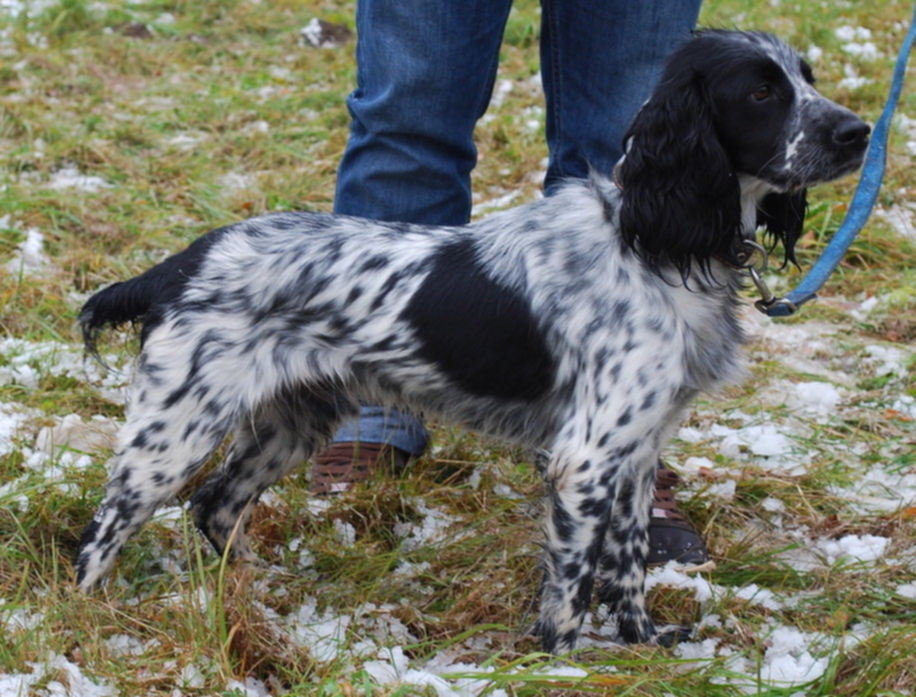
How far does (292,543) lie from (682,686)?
51.2 inches

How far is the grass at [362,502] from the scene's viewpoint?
259 centimetres

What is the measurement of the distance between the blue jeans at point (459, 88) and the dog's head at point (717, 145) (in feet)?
1.50

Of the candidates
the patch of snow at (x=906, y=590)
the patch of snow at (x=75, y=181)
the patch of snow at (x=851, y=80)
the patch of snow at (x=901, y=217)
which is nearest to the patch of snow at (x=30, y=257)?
the patch of snow at (x=75, y=181)

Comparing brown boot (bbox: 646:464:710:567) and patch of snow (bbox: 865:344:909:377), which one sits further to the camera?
patch of snow (bbox: 865:344:909:377)

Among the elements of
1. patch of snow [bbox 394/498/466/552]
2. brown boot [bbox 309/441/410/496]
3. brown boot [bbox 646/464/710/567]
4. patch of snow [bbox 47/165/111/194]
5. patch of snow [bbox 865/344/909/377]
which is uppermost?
patch of snow [bbox 865/344/909/377]

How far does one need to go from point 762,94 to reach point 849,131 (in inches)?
8.7

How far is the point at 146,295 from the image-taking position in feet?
10.0

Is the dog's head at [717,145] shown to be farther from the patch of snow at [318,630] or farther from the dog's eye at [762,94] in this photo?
the patch of snow at [318,630]

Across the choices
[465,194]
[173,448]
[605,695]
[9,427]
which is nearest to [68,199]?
[9,427]

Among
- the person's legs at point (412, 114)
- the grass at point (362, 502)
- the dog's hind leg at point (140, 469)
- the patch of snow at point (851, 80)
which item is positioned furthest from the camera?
the patch of snow at point (851, 80)

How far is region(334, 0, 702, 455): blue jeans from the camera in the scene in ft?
10.8

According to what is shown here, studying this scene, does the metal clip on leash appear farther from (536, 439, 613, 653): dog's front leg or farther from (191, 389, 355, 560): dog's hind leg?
(191, 389, 355, 560): dog's hind leg

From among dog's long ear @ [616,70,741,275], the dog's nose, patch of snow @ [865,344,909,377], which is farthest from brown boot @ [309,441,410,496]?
patch of snow @ [865,344,909,377]

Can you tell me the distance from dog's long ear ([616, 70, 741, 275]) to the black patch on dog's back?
1.14ft
